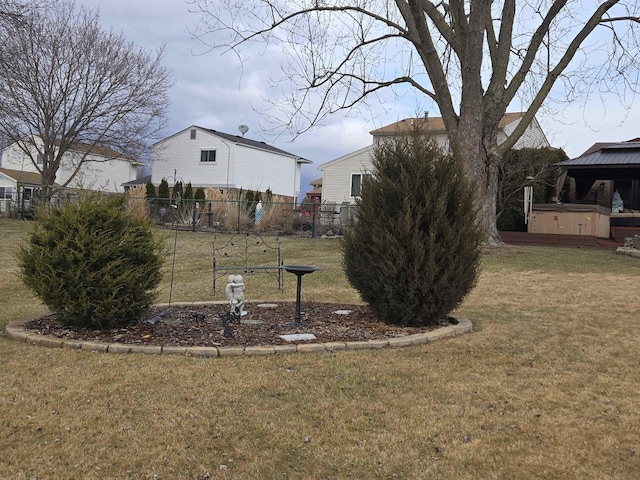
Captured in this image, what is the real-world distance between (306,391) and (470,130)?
33.9 feet

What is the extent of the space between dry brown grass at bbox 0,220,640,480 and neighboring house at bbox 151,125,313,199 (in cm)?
3114

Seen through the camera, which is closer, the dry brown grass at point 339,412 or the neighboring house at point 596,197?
the dry brown grass at point 339,412

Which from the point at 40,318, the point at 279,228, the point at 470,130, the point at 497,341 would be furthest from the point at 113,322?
the point at 279,228

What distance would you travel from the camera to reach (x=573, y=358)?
4727mm

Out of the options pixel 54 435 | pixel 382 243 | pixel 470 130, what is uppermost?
pixel 470 130

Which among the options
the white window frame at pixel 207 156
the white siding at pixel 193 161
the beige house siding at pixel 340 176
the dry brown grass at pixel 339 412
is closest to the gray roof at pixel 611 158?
the dry brown grass at pixel 339 412

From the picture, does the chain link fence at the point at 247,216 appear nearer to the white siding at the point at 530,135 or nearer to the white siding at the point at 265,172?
the white siding at the point at 530,135

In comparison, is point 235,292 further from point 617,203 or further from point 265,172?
point 265,172

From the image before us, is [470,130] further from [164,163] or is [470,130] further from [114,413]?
[164,163]

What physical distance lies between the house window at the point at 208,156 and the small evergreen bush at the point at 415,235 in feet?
102

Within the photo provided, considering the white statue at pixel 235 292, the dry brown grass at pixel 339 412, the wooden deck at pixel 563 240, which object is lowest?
the dry brown grass at pixel 339 412

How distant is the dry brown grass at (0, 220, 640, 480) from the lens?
9.00 ft

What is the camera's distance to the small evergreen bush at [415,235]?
5.55 m

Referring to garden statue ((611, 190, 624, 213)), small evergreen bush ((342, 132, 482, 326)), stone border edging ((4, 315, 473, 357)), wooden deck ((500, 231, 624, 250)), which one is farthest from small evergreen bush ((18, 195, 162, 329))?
garden statue ((611, 190, 624, 213))
